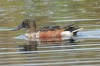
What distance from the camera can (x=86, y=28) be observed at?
52.9 ft

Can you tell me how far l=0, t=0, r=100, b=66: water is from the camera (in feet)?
38.1

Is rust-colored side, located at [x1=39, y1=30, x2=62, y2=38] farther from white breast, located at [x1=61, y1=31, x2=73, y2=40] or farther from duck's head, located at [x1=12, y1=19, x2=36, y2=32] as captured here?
duck's head, located at [x1=12, y1=19, x2=36, y2=32]

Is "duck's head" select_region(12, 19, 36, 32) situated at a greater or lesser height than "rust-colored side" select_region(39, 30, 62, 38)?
greater

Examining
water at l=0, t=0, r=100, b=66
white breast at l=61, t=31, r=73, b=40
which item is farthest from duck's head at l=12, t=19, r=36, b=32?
white breast at l=61, t=31, r=73, b=40

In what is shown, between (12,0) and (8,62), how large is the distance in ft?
39.6

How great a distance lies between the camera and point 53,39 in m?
15.2

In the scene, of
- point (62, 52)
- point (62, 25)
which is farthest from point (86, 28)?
point (62, 52)

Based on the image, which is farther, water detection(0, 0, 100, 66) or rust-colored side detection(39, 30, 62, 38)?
rust-colored side detection(39, 30, 62, 38)

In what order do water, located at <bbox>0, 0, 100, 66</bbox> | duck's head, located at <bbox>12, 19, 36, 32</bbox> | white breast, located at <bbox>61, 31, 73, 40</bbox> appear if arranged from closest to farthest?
water, located at <bbox>0, 0, 100, 66</bbox>, white breast, located at <bbox>61, 31, 73, 40</bbox>, duck's head, located at <bbox>12, 19, 36, 32</bbox>

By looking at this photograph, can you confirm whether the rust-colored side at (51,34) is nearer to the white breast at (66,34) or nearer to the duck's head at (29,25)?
A: the white breast at (66,34)

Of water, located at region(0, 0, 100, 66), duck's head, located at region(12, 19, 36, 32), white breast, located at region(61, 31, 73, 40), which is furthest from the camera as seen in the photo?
duck's head, located at region(12, 19, 36, 32)

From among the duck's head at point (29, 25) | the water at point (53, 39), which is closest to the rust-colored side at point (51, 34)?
the water at point (53, 39)

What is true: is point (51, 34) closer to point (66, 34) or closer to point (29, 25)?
point (66, 34)

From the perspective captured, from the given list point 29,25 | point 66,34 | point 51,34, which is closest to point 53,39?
point 51,34
